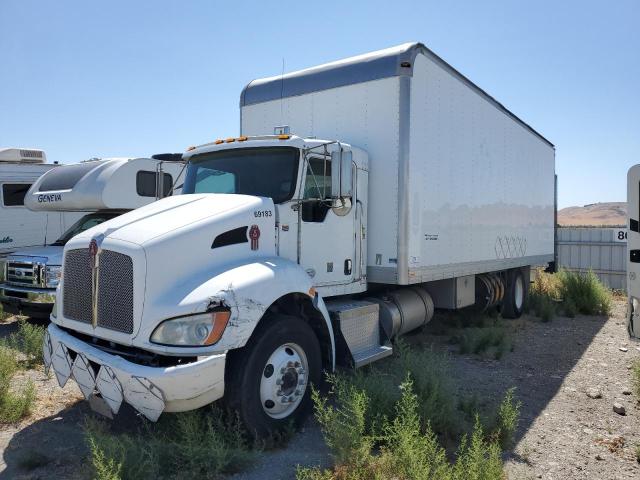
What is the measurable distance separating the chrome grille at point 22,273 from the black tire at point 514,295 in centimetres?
924

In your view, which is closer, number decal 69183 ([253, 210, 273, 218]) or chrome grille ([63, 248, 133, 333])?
chrome grille ([63, 248, 133, 333])

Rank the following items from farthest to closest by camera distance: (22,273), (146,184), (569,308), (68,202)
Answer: (569,308) → (146,184) → (68,202) → (22,273)

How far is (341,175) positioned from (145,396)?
2733 millimetres

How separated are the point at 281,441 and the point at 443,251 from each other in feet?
12.8

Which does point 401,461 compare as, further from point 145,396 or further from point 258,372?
point 145,396

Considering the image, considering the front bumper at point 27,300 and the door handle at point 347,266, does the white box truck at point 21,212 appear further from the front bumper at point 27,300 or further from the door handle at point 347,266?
the door handle at point 347,266

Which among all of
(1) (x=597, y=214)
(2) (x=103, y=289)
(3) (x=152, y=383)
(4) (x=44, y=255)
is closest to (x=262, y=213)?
(2) (x=103, y=289)

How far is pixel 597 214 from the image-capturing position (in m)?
108

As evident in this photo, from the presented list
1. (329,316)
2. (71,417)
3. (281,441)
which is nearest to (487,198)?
(329,316)

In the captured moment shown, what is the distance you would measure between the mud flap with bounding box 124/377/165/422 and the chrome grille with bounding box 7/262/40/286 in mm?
5833

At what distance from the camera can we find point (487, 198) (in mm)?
8891

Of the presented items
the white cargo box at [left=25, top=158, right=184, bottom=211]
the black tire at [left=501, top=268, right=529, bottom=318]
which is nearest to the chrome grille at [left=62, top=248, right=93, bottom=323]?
the white cargo box at [left=25, top=158, right=184, bottom=211]

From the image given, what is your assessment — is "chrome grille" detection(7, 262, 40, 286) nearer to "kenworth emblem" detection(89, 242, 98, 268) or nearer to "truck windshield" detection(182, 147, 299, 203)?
"truck windshield" detection(182, 147, 299, 203)

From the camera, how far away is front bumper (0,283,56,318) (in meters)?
8.51
